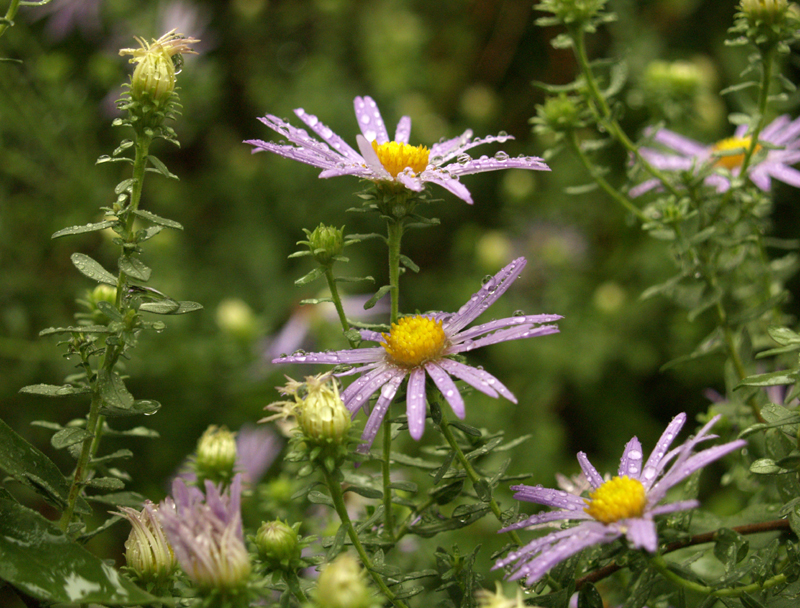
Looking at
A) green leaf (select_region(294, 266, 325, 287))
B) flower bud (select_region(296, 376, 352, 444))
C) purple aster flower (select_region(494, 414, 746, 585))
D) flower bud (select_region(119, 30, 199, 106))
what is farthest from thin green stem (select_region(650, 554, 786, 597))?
flower bud (select_region(119, 30, 199, 106))

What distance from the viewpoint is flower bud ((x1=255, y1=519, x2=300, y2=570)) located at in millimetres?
868

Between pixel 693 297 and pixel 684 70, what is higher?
pixel 684 70

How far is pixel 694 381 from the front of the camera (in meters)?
2.32

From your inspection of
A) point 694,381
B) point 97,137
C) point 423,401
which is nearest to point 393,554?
point 423,401

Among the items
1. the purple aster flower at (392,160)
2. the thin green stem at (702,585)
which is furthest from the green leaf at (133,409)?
the thin green stem at (702,585)

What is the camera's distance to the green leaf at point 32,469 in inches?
35.1

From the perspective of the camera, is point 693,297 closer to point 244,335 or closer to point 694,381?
point 694,381

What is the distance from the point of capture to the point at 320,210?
112 inches

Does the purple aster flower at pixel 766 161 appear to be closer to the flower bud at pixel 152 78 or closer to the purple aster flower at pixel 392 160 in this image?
the purple aster flower at pixel 392 160

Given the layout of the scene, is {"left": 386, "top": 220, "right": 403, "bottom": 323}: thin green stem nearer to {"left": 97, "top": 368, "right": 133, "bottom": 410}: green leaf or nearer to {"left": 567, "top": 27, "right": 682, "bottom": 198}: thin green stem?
{"left": 97, "top": 368, "right": 133, "bottom": 410}: green leaf

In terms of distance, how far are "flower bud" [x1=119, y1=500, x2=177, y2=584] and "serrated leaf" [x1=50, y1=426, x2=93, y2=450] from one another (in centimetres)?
10

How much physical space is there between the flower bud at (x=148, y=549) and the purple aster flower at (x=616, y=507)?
40 cm

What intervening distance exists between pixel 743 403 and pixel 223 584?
33.2 inches

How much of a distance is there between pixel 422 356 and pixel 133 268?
0.36 meters
